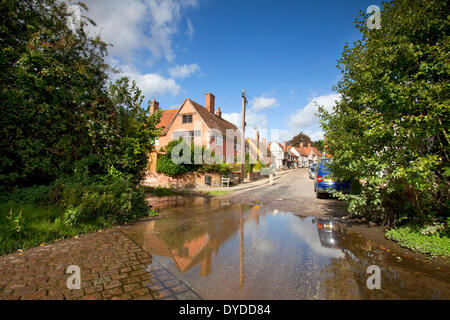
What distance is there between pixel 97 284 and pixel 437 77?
8590mm

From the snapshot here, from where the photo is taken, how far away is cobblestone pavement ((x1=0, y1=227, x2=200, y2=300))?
3.18m

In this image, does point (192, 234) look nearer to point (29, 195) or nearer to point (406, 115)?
point (29, 195)

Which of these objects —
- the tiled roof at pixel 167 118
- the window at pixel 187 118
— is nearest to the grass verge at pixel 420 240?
the window at pixel 187 118

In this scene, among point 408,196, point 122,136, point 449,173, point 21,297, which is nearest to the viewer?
point 21,297

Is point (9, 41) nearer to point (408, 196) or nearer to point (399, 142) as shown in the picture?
point (399, 142)

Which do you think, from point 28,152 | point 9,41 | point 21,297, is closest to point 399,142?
point 21,297

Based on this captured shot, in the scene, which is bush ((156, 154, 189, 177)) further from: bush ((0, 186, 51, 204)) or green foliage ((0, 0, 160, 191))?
bush ((0, 186, 51, 204))

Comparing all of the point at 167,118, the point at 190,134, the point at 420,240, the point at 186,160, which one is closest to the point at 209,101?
the point at 190,134

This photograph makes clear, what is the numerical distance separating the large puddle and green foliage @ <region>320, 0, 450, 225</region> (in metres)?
1.66

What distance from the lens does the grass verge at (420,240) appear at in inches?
183

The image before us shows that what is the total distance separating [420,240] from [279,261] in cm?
369

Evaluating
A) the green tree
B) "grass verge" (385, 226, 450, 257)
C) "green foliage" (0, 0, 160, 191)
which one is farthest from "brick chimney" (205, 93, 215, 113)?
the green tree

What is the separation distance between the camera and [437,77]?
16.8 ft

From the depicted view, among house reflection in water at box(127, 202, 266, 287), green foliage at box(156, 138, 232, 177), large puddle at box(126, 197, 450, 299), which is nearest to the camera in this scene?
large puddle at box(126, 197, 450, 299)
